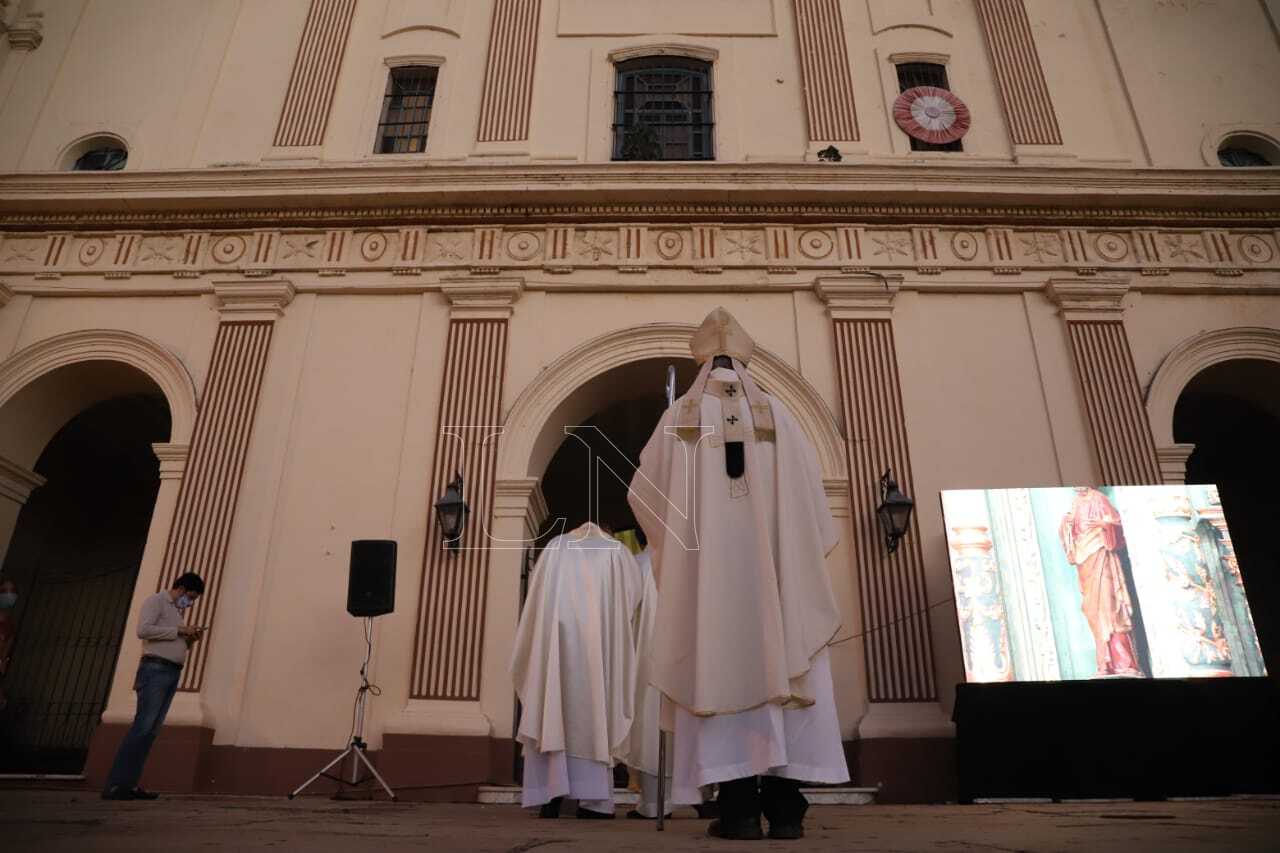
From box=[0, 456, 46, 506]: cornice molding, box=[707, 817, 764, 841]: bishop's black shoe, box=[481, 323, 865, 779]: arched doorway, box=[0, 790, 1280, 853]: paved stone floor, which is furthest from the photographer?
box=[0, 456, 46, 506]: cornice molding

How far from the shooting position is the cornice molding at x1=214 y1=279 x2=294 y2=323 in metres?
9.62

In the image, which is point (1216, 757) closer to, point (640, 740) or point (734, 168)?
point (640, 740)

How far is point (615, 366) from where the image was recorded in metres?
9.24

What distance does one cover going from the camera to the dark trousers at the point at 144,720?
627 centimetres

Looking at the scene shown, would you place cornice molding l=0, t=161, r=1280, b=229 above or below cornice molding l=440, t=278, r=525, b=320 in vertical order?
above

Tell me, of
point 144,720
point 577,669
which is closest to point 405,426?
point 144,720

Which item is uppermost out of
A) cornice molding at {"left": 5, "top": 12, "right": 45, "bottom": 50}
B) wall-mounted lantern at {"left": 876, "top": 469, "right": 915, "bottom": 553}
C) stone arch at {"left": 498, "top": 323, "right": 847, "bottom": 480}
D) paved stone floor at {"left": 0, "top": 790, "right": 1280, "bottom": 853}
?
cornice molding at {"left": 5, "top": 12, "right": 45, "bottom": 50}

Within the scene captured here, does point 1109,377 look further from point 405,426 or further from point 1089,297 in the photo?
point 405,426

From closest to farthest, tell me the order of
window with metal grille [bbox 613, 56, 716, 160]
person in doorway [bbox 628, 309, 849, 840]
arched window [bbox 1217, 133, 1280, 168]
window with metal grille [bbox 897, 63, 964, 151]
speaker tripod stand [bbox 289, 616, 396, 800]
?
person in doorway [bbox 628, 309, 849, 840] → speaker tripod stand [bbox 289, 616, 396, 800] → arched window [bbox 1217, 133, 1280, 168] → window with metal grille [bbox 613, 56, 716, 160] → window with metal grille [bbox 897, 63, 964, 151]

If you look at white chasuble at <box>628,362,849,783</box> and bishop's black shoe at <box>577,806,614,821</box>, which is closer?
white chasuble at <box>628,362,849,783</box>

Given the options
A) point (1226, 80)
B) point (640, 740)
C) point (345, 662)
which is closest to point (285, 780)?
point (345, 662)

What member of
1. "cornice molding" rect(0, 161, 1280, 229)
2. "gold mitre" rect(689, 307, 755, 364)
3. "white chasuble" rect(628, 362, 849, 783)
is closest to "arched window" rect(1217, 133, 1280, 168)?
"cornice molding" rect(0, 161, 1280, 229)

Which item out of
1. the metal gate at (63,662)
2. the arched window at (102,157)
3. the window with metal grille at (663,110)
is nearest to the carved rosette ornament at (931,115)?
the window with metal grille at (663,110)

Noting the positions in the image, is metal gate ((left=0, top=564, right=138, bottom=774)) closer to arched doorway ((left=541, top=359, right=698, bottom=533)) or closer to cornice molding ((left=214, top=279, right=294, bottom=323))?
cornice molding ((left=214, top=279, right=294, bottom=323))
